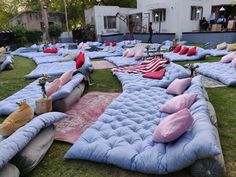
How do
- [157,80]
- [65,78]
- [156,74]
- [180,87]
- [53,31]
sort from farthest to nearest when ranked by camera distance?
[53,31], [156,74], [157,80], [65,78], [180,87]

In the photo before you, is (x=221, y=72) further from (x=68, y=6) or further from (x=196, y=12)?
(x=68, y=6)

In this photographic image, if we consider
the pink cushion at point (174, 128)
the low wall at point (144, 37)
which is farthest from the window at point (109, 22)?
the pink cushion at point (174, 128)

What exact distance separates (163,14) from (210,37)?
513 centimetres

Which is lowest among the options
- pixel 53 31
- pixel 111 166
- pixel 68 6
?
pixel 111 166

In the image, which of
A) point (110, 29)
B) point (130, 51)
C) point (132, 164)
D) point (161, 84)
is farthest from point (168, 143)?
point (110, 29)

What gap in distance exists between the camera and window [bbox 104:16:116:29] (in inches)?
744

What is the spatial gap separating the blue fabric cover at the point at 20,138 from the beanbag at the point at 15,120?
10 cm

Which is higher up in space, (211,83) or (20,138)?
(20,138)

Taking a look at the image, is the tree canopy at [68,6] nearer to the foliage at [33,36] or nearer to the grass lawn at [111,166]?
the foliage at [33,36]

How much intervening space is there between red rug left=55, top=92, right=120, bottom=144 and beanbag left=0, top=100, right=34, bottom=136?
0.44m

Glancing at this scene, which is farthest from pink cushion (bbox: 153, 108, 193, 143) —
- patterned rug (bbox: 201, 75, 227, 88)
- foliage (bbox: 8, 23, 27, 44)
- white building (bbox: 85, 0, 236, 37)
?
foliage (bbox: 8, 23, 27, 44)

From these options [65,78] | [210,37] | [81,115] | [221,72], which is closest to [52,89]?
[65,78]

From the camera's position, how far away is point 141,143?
2.21 m

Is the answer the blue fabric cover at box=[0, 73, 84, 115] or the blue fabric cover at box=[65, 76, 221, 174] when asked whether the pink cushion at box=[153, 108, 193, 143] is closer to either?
the blue fabric cover at box=[65, 76, 221, 174]
